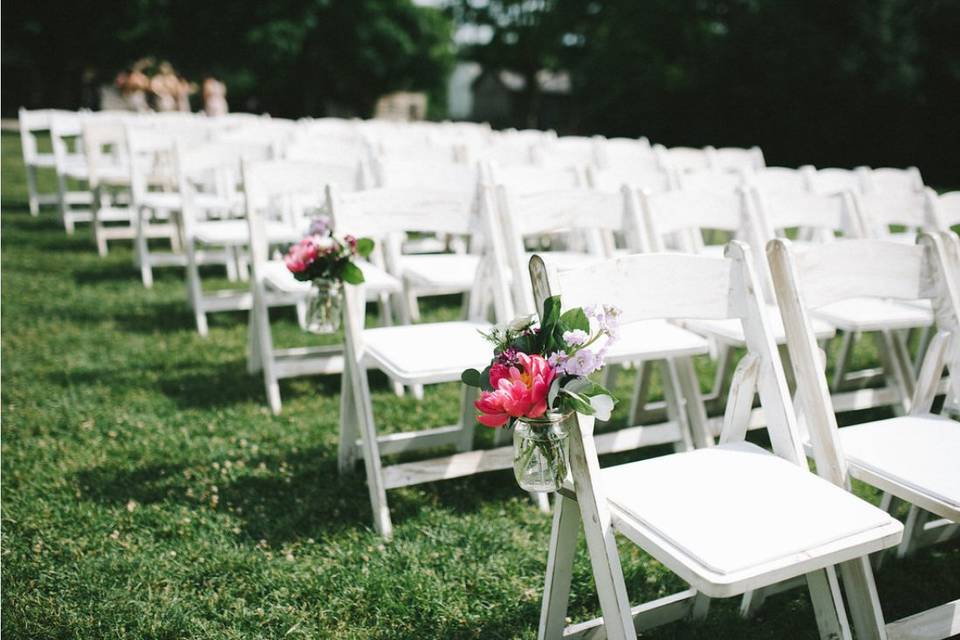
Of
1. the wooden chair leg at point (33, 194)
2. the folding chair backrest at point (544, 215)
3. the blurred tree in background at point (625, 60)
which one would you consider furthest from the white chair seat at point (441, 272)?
the blurred tree in background at point (625, 60)

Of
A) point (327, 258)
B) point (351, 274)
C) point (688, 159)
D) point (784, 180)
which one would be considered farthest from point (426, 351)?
point (688, 159)

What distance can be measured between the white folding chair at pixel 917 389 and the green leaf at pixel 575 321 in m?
0.84

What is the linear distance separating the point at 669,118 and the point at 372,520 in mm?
22670

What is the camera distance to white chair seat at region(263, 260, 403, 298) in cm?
398

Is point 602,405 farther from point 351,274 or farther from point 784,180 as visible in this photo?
point 784,180

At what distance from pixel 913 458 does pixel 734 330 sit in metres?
1.11

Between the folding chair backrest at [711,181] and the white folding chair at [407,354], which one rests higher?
the folding chair backrest at [711,181]

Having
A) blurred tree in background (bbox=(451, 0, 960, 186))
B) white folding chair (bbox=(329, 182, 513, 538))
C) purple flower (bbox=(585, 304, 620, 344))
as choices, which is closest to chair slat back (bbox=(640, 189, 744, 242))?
white folding chair (bbox=(329, 182, 513, 538))

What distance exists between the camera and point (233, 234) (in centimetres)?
523

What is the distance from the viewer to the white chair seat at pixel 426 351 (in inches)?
113

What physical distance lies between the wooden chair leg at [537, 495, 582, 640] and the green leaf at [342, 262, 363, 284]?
54.6 inches

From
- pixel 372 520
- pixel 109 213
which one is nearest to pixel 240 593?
pixel 372 520

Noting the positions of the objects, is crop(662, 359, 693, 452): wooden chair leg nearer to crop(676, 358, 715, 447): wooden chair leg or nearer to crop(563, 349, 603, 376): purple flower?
crop(676, 358, 715, 447): wooden chair leg

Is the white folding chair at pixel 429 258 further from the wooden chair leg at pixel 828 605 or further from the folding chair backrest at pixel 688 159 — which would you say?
the folding chair backrest at pixel 688 159
